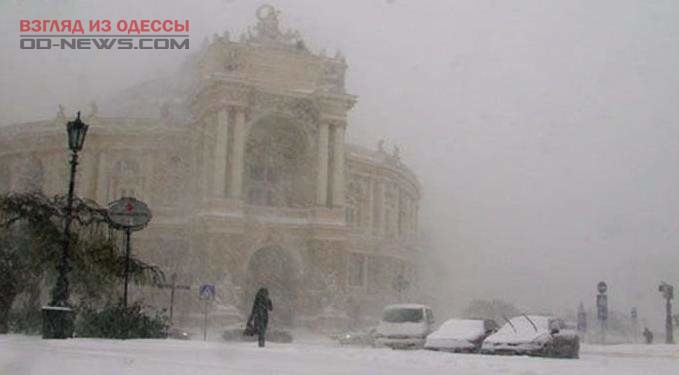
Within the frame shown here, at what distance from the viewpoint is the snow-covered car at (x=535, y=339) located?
21703mm

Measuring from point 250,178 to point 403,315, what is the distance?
30240 millimetres

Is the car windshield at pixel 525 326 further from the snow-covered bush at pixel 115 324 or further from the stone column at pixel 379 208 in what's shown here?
the stone column at pixel 379 208

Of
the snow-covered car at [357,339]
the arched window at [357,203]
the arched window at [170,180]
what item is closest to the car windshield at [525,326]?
the snow-covered car at [357,339]

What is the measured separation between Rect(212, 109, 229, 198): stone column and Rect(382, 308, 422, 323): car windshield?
25.0m

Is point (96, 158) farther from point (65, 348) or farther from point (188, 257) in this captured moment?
point (65, 348)

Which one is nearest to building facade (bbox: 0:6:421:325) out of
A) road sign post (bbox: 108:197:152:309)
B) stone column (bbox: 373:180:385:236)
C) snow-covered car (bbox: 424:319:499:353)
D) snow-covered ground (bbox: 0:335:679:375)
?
stone column (bbox: 373:180:385:236)

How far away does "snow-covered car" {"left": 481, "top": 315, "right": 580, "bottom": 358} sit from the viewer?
21.7m

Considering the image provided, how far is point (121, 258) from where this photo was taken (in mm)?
27938

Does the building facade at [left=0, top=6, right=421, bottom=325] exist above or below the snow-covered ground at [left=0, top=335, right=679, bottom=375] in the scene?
above

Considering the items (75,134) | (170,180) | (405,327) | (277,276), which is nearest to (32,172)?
(170,180)

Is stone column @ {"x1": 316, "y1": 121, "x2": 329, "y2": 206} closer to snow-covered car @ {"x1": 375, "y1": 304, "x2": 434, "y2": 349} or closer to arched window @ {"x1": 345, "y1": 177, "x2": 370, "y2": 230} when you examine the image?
arched window @ {"x1": 345, "y1": 177, "x2": 370, "y2": 230}

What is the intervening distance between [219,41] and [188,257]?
43.3ft

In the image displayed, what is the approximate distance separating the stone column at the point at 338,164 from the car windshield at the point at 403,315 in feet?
87.4

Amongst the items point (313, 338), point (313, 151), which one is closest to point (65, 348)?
point (313, 338)
